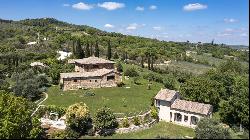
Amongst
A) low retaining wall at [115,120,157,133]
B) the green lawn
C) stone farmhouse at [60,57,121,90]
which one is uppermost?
stone farmhouse at [60,57,121,90]

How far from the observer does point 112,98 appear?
2383 inches

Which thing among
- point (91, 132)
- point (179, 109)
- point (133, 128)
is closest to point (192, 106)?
point (179, 109)

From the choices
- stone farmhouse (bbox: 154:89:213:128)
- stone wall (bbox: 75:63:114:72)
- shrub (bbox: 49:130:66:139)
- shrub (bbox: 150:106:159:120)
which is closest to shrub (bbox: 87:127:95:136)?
shrub (bbox: 49:130:66:139)

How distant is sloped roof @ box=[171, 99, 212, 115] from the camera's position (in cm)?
5137

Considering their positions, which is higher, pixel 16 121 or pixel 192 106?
pixel 192 106

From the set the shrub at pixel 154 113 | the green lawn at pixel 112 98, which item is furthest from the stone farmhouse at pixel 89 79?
the shrub at pixel 154 113

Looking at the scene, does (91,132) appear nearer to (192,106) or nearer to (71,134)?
(71,134)

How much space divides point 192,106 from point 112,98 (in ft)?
47.7

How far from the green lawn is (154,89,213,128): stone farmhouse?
280 centimetres

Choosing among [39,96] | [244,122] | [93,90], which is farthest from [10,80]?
[244,122]

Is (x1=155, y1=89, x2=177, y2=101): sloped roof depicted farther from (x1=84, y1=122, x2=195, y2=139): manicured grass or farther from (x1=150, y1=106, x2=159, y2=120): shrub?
(x1=84, y1=122, x2=195, y2=139): manicured grass

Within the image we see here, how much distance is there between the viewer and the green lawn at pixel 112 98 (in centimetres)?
5562

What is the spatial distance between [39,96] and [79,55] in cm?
3072

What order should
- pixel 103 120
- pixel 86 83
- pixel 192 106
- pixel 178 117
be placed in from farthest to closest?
pixel 86 83 < pixel 178 117 < pixel 192 106 < pixel 103 120
